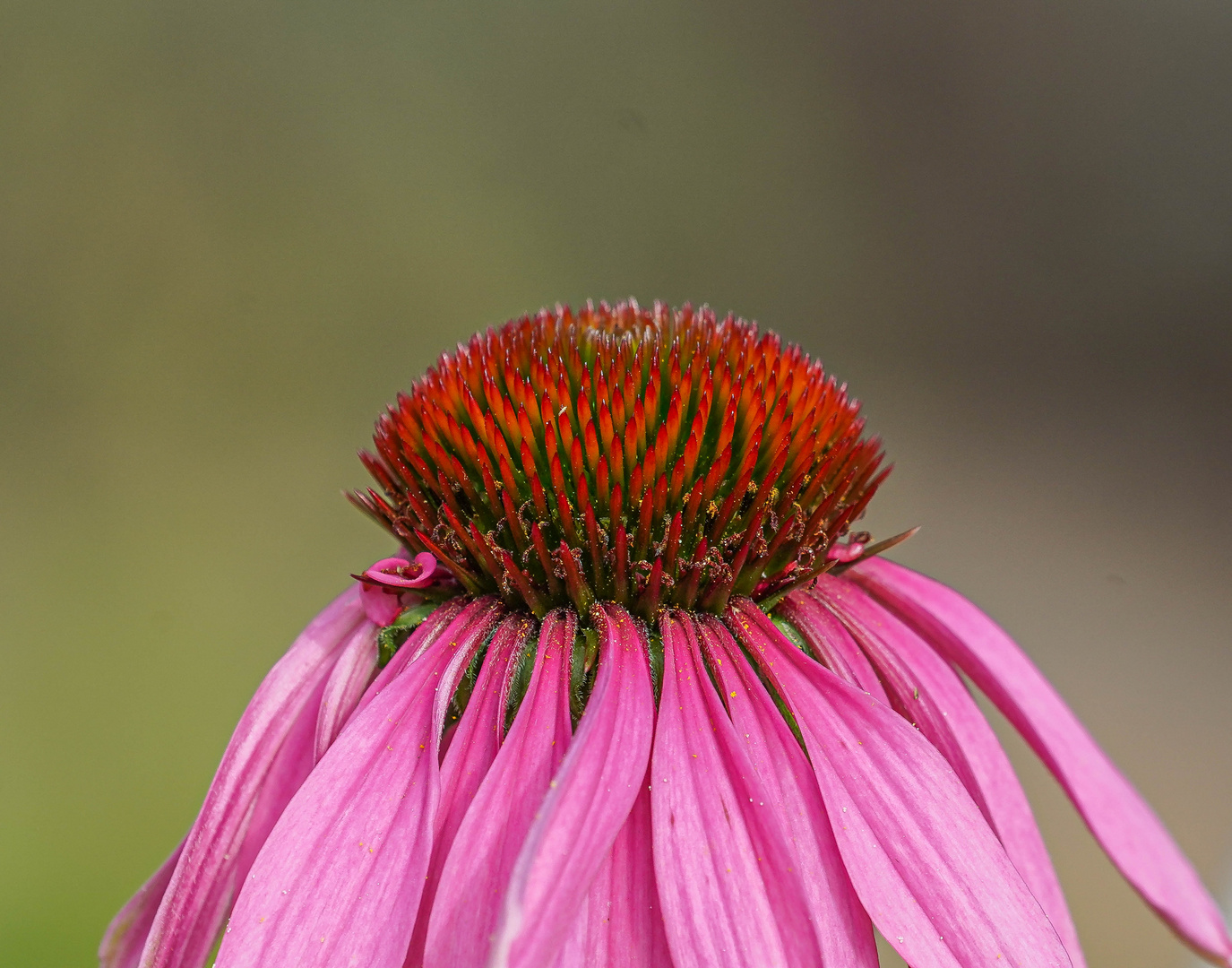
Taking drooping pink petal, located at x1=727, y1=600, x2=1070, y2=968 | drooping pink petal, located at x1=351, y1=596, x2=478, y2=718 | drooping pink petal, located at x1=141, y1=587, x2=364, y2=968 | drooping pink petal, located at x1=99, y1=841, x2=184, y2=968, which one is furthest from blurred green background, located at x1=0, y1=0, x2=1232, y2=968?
drooping pink petal, located at x1=727, y1=600, x2=1070, y2=968

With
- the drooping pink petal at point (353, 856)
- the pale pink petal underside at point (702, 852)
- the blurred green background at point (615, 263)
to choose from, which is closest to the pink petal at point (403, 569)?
the drooping pink petal at point (353, 856)

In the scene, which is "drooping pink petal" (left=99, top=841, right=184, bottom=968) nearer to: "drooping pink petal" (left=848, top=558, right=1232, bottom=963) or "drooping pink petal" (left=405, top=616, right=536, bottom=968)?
"drooping pink petal" (left=405, top=616, right=536, bottom=968)

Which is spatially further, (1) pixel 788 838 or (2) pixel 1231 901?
(2) pixel 1231 901

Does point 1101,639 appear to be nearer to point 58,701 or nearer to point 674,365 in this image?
point 674,365

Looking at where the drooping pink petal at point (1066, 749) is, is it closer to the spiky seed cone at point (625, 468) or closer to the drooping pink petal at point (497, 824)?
the spiky seed cone at point (625, 468)

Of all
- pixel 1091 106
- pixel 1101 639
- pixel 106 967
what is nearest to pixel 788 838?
pixel 106 967

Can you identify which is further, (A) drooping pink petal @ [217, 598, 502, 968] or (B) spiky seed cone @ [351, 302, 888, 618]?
(B) spiky seed cone @ [351, 302, 888, 618]

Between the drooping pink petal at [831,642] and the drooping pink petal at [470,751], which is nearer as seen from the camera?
the drooping pink petal at [470,751]
